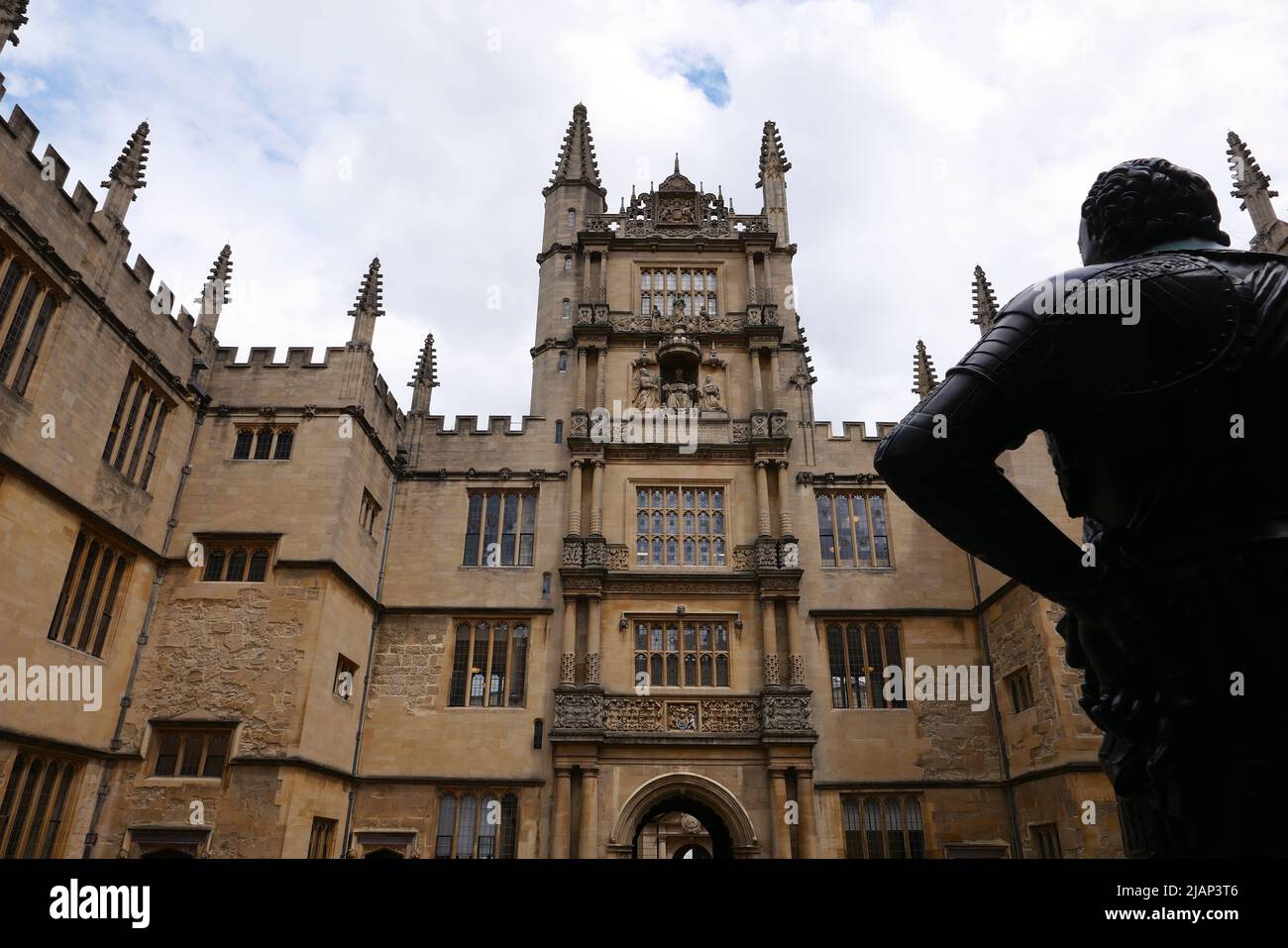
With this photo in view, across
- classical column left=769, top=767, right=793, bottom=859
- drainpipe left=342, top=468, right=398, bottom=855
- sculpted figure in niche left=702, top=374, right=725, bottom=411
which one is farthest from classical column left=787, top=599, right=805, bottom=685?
drainpipe left=342, top=468, right=398, bottom=855

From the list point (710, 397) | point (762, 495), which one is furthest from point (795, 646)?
point (710, 397)

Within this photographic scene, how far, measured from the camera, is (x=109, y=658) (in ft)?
47.5

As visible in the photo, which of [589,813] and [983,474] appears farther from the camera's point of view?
[589,813]

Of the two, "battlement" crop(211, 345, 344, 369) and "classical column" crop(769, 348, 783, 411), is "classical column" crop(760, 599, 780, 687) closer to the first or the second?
"classical column" crop(769, 348, 783, 411)

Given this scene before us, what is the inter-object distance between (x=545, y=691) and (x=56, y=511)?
10210mm

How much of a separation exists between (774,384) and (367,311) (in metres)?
10.8

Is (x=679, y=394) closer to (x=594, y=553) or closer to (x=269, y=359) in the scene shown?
(x=594, y=553)

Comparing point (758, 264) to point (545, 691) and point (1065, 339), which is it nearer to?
point (545, 691)

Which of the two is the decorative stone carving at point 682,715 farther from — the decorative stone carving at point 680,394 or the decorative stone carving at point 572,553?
the decorative stone carving at point 680,394

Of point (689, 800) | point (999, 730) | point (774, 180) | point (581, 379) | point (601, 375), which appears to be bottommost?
point (689, 800)

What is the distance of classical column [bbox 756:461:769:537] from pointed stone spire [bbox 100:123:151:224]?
15.0 m

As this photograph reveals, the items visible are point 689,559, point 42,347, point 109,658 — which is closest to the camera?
point 42,347

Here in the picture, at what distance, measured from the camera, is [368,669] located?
722 inches
